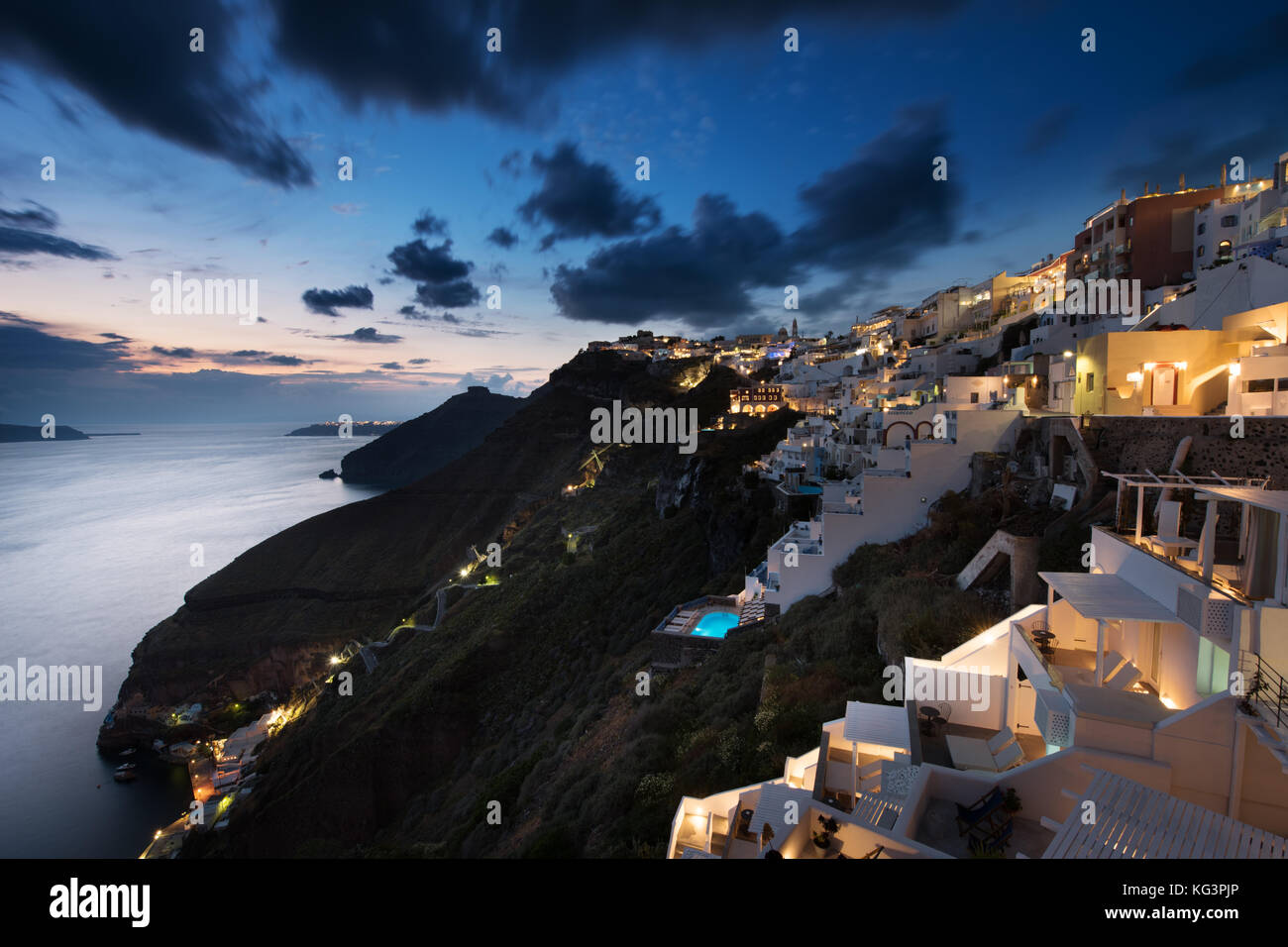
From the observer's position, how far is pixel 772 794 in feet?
22.6

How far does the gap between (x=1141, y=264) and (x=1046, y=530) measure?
25665 mm

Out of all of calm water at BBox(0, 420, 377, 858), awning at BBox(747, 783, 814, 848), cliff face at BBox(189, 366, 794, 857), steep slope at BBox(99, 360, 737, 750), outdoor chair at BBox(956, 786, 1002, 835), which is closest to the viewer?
outdoor chair at BBox(956, 786, 1002, 835)

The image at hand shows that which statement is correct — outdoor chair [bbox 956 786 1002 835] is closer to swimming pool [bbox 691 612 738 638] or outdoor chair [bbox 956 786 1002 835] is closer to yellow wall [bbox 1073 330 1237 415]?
swimming pool [bbox 691 612 738 638]

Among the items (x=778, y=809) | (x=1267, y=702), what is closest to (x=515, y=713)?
(x=778, y=809)

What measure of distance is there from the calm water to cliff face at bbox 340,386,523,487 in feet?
26.5

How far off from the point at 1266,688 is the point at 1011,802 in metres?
2.37

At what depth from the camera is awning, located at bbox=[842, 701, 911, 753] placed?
7.32 metres

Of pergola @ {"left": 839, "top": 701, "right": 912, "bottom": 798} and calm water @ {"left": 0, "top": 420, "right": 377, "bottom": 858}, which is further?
calm water @ {"left": 0, "top": 420, "right": 377, "bottom": 858}

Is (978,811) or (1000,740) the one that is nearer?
(978,811)

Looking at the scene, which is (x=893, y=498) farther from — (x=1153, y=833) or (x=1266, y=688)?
(x=1153, y=833)

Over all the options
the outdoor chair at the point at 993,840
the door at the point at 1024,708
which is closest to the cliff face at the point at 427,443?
the door at the point at 1024,708

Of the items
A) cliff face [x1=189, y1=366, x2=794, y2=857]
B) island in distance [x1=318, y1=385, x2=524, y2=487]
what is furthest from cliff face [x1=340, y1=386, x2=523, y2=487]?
cliff face [x1=189, y1=366, x2=794, y2=857]

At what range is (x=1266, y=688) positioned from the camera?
4.54m
